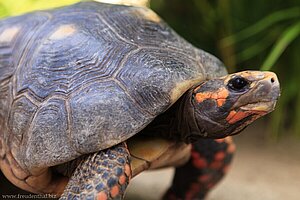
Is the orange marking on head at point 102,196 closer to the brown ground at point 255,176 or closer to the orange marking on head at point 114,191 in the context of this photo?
the orange marking on head at point 114,191

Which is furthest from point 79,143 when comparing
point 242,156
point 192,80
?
point 242,156

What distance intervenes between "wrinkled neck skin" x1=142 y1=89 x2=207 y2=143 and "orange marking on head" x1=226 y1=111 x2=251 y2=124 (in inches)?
5.9

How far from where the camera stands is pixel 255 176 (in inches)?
120

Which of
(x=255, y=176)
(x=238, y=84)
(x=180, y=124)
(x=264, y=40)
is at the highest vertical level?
(x=238, y=84)

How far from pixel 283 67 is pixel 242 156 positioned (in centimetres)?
76

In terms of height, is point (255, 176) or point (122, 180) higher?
point (122, 180)

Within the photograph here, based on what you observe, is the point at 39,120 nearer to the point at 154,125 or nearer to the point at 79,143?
the point at 79,143

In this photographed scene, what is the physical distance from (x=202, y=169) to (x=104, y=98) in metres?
0.83

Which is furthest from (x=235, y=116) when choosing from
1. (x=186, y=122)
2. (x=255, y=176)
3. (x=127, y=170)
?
(x=255, y=176)

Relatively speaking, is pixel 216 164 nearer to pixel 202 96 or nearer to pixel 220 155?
pixel 220 155

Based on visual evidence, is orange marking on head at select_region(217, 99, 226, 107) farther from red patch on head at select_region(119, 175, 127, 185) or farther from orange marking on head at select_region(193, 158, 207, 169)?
orange marking on head at select_region(193, 158, 207, 169)

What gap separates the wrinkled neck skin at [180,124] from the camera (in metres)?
1.92

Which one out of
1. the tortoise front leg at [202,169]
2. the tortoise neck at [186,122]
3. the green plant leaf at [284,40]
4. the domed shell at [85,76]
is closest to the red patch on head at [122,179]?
the domed shell at [85,76]

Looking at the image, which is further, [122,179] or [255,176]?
[255,176]
